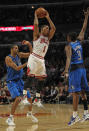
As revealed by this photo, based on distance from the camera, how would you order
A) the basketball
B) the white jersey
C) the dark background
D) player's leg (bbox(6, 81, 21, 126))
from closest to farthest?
the basketball, the white jersey, player's leg (bbox(6, 81, 21, 126)), the dark background

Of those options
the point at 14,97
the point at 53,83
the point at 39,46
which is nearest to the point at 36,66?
the point at 39,46

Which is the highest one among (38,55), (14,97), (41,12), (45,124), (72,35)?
(41,12)

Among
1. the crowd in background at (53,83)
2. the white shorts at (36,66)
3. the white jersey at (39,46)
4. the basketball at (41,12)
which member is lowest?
the crowd in background at (53,83)

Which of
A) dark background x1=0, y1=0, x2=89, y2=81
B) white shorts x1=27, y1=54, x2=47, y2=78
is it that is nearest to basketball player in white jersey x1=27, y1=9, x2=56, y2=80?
white shorts x1=27, y1=54, x2=47, y2=78

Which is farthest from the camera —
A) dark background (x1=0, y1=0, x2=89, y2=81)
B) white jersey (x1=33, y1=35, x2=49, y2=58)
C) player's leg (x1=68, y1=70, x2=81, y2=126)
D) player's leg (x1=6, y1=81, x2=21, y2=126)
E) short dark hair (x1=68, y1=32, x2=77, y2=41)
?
dark background (x1=0, y1=0, x2=89, y2=81)

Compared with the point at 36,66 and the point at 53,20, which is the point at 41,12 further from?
the point at 53,20

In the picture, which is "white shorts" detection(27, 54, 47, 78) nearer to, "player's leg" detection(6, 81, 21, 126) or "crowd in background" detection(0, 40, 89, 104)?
"player's leg" detection(6, 81, 21, 126)

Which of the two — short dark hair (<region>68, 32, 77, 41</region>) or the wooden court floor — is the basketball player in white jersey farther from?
the wooden court floor

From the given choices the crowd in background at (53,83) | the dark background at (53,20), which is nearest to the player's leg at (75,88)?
the crowd in background at (53,83)

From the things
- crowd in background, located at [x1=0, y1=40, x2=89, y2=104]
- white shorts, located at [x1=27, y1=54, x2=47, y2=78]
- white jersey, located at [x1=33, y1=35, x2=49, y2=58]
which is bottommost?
crowd in background, located at [x1=0, y1=40, x2=89, y2=104]

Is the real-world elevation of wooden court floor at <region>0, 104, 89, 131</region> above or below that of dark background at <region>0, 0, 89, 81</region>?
below

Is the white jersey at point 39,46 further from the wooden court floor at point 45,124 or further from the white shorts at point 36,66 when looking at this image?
the wooden court floor at point 45,124

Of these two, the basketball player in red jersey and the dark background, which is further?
the dark background

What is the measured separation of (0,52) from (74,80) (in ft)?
46.8
